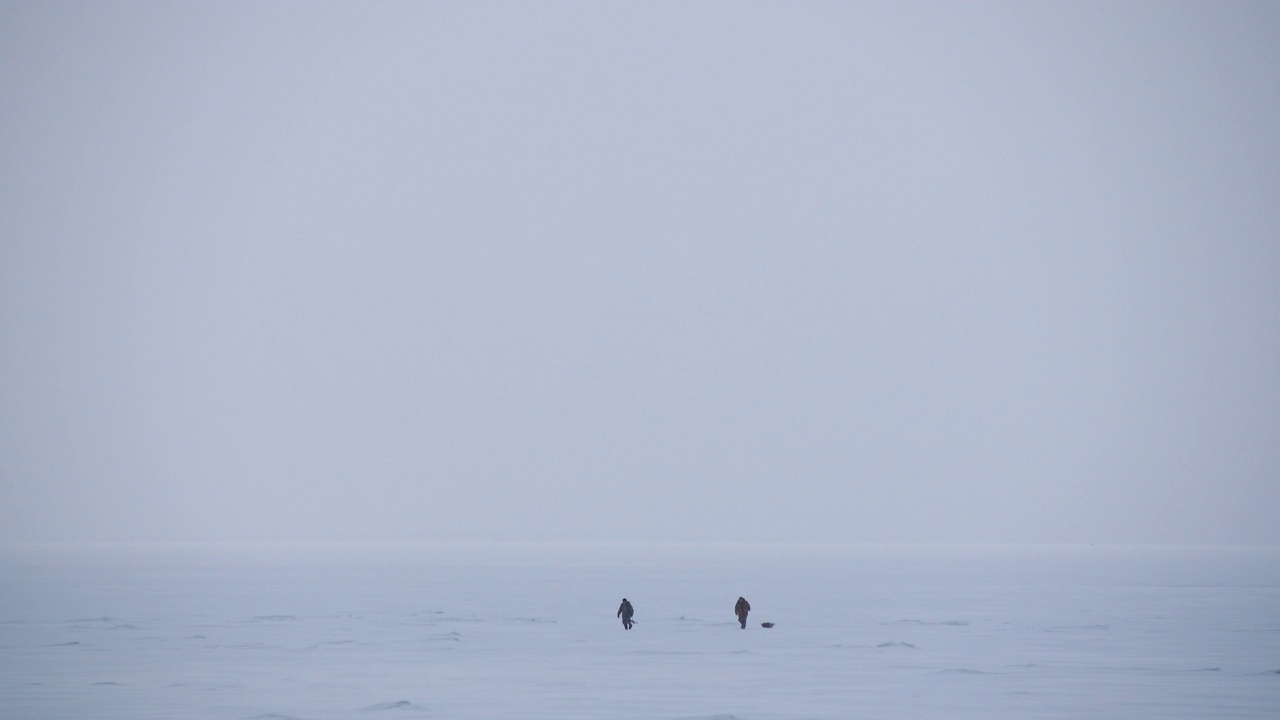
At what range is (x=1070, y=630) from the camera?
1887 inches

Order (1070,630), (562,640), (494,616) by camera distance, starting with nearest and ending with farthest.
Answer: (562,640)
(1070,630)
(494,616)

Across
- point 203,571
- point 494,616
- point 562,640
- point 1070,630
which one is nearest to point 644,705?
point 562,640

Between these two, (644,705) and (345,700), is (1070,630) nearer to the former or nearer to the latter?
(644,705)

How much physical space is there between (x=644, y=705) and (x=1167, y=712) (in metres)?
9.79

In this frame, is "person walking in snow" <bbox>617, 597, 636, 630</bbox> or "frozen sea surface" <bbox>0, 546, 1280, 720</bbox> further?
"person walking in snow" <bbox>617, 597, 636, 630</bbox>

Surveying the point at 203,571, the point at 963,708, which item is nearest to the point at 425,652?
the point at 963,708

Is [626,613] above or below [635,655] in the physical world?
above

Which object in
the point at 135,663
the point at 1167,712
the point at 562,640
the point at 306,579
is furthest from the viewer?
the point at 306,579

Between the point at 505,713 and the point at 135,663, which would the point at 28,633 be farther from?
the point at 505,713

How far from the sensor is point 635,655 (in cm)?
3994

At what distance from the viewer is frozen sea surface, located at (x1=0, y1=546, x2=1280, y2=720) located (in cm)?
3012

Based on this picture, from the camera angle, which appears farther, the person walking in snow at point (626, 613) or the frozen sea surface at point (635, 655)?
the person walking in snow at point (626, 613)

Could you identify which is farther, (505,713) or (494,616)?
(494,616)

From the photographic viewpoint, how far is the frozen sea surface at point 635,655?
30.1 metres
